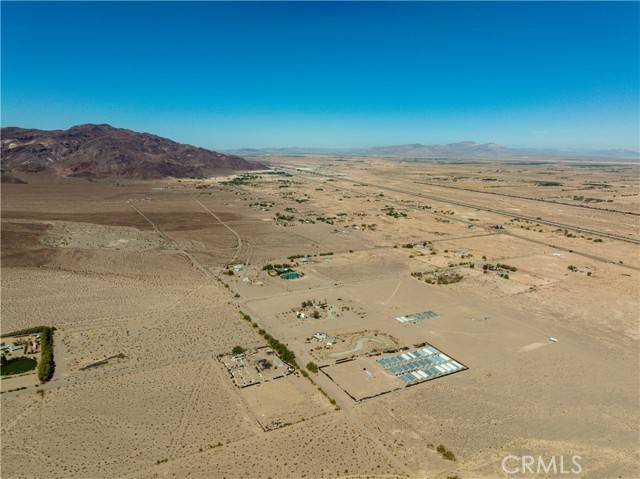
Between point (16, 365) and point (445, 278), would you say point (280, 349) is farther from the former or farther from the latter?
point (445, 278)

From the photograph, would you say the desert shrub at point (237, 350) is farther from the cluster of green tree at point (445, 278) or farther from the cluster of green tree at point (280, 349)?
the cluster of green tree at point (445, 278)

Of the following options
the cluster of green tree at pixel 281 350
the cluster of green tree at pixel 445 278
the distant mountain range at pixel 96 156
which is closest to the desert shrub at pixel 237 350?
the cluster of green tree at pixel 281 350

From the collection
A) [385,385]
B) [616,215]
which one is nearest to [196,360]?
[385,385]

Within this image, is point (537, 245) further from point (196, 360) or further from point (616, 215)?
point (196, 360)

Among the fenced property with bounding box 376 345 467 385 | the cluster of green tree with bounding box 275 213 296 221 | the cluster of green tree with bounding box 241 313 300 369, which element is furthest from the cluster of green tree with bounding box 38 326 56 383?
the cluster of green tree with bounding box 275 213 296 221

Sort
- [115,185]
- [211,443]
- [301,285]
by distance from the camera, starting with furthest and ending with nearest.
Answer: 1. [115,185]
2. [301,285]
3. [211,443]

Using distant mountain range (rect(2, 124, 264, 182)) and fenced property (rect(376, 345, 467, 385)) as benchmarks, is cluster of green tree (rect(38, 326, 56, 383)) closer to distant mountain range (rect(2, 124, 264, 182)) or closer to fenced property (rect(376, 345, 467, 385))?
fenced property (rect(376, 345, 467, 385))
